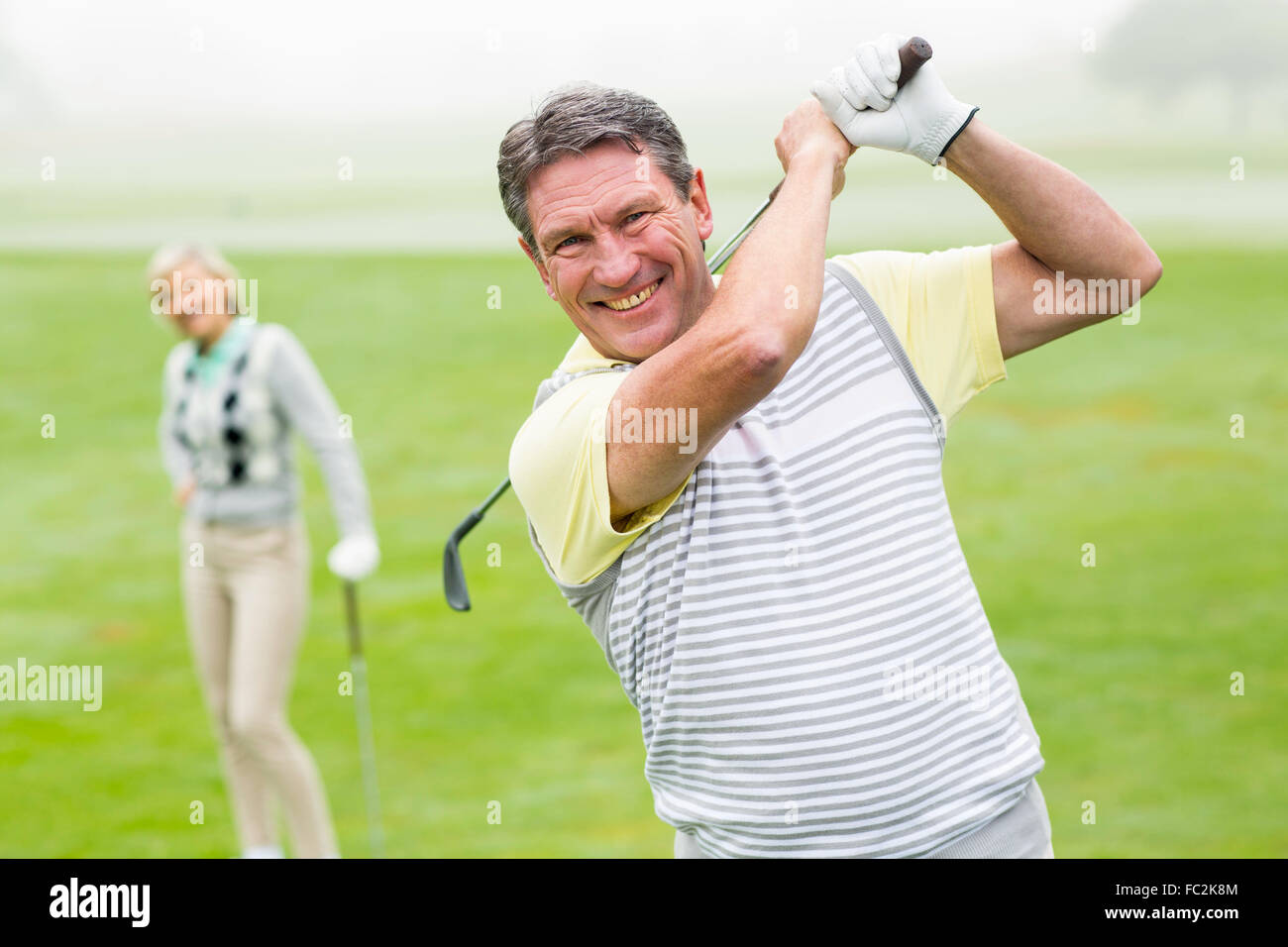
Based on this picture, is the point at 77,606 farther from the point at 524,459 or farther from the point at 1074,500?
the point at 524,459

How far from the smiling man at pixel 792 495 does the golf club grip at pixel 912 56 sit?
23mm

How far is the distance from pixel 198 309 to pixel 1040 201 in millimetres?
3954

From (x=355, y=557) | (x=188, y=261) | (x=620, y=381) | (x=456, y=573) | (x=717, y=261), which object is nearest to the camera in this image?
(x=620, y=381)

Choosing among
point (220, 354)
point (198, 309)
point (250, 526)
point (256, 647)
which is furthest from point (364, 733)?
point (198, 309)

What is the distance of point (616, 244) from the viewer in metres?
2.38

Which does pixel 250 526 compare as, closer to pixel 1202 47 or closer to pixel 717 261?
pixel 717 261

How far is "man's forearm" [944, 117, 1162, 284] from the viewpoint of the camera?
8.20 ft

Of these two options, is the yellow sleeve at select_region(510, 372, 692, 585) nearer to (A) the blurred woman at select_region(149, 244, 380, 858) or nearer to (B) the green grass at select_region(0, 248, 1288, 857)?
(A) the blurred woman at select_region(149, 244, 380, 858)

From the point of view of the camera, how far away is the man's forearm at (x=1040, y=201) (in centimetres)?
250

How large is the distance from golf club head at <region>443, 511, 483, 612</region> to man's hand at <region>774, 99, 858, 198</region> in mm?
892

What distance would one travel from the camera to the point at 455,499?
15.8m

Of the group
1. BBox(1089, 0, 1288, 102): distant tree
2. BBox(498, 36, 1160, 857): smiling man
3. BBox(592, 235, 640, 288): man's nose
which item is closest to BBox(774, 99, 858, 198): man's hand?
BBox(498, 36, 1160, 857): smiling man

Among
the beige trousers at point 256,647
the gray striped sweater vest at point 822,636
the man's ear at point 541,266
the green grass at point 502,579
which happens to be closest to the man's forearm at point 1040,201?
the gray striped sweater vest at point 822,636
